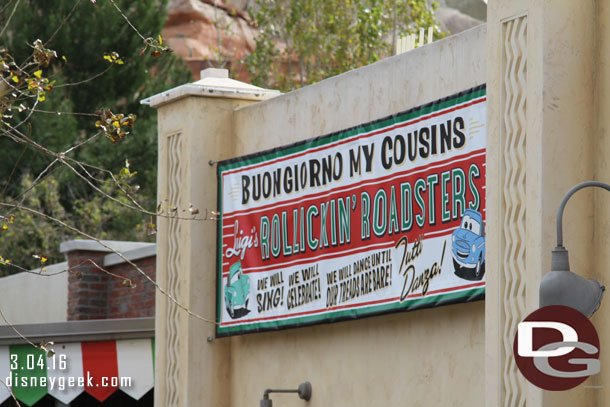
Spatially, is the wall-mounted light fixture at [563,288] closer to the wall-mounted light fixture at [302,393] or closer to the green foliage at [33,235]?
the wall-mounted light fixture at [302,393]

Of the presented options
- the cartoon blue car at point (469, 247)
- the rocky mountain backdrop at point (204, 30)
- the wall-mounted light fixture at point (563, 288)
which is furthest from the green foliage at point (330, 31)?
the wall-mounted light fixture at point (563, 288)

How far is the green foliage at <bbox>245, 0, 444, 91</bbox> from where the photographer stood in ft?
94.1

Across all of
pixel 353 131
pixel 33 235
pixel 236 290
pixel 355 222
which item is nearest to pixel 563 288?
pixel 355 222

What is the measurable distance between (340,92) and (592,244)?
3672mm

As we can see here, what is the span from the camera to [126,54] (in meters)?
28.6

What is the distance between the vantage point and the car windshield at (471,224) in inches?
373

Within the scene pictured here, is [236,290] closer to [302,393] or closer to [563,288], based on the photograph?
[302,393]

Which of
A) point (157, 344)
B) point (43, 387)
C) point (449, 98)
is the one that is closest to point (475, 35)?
point (449, 98)

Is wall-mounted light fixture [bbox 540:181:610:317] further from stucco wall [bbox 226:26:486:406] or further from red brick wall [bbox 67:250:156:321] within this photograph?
red brick wall [bbox 67:250:156:321]

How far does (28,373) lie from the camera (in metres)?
15.7

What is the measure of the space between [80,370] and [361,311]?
218 inches

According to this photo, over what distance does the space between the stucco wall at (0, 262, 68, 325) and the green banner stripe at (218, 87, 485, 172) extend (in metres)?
5.59

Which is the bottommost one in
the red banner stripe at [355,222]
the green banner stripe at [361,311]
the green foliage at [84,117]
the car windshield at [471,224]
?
the green banner stripe at [361,311]

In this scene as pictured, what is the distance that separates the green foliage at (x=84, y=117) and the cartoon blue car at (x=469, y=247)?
672 inches
